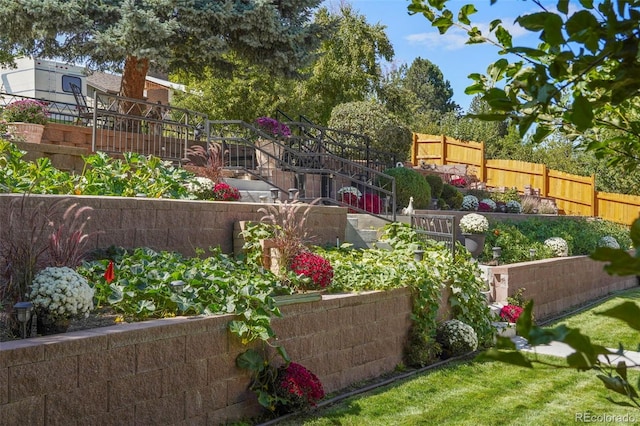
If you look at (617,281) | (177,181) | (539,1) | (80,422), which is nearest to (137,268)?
(80,422)

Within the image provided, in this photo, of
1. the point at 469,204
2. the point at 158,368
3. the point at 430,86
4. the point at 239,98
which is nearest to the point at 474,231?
the point at 469,204

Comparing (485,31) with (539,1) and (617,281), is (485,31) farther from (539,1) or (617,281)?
(617,281)

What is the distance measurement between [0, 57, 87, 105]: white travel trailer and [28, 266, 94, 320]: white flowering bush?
18.5 m

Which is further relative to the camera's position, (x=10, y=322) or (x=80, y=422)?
(x=10, y=322)

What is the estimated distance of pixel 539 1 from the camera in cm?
137

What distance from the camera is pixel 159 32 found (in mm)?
10797

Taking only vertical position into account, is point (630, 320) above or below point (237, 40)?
below

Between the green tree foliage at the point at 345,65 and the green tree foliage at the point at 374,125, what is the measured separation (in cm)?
482

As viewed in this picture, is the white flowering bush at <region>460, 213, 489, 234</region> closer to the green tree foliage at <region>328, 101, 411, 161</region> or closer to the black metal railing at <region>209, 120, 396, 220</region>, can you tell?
the black metal railing at <region>209, 120, 396, 220</region>

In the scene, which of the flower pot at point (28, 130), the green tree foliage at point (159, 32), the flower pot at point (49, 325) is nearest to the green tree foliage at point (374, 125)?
the green tree foliage at point (159, 32)

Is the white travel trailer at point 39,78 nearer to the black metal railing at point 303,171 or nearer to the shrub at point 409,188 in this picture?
the black metal railing at point 303,171

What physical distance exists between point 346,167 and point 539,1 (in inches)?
511

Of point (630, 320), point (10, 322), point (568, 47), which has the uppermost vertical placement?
point (568, 47)

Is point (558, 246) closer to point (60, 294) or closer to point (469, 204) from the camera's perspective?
point (469, 204)
